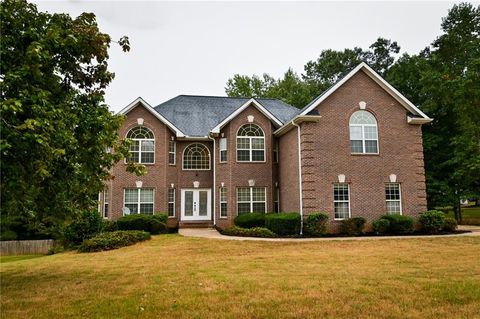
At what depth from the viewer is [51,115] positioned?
6.73 metres

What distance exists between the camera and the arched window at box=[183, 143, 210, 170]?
23.2 m

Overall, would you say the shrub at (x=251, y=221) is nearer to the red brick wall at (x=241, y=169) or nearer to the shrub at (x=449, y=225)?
the red brick wall at (x=241, y=169)

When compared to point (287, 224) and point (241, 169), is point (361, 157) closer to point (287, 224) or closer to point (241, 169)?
point (287, 224)

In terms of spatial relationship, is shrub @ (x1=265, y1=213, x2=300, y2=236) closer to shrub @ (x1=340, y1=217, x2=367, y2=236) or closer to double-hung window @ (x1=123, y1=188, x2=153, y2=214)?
shrub @ (x1=340, y1=217, x2=367, y2=236)


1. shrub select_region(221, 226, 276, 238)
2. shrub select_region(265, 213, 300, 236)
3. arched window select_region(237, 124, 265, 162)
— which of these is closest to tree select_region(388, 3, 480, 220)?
arched window select_region(237, 124, 265, 162)

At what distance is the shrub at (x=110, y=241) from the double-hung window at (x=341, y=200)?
9.46 metres

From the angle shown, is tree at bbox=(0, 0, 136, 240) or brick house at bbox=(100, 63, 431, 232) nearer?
tree at bbox=(0, 0, 136, 240)

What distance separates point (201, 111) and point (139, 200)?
25.3 feet

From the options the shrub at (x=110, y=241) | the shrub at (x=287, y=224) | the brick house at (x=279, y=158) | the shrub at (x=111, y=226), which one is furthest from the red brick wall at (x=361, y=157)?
the shrub at (x=111, y=226)

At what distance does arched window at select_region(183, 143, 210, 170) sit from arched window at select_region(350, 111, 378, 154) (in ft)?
29.9

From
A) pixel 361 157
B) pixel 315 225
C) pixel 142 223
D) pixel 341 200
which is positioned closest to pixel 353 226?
pixel 341 200

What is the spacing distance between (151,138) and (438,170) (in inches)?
863

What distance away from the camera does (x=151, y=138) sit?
21984 mm

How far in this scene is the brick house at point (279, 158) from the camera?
18.3m
